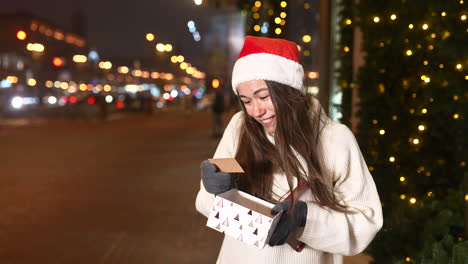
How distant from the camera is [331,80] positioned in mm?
7211

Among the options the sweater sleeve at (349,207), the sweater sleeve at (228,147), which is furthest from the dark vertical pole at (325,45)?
the sweater sleeve at (349,207)

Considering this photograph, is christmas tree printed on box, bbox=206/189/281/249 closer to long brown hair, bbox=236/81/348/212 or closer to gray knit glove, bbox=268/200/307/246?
gray knit glove, bbox=268/200/307/246

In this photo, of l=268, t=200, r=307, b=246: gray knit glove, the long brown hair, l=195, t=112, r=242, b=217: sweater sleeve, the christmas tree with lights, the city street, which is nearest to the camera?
l=268, t=200, r=307, b=246: gray knit glove

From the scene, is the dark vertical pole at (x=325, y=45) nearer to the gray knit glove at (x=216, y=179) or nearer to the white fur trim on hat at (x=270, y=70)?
the white fur trim on hat at (x=270, y=70)

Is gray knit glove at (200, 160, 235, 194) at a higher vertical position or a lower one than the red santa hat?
lower

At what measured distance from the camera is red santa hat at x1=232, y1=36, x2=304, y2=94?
225 cm

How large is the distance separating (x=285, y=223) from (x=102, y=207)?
21.3ft

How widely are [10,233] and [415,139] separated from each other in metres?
4.73

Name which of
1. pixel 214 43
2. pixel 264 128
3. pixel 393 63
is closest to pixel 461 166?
pixel 393 63

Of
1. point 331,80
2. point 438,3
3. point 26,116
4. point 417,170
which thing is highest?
point 438,3

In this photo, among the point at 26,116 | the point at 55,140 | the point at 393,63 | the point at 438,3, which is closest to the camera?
the point at 438,3

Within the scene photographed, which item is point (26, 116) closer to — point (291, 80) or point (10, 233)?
point (10, 233)

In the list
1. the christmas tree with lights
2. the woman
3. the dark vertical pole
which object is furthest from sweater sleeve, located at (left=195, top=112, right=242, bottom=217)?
the dark vertical pole

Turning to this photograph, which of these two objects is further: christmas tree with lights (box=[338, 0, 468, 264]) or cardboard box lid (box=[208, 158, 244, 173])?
christmas tree with lights (box=[338, 0, 468, 264])
